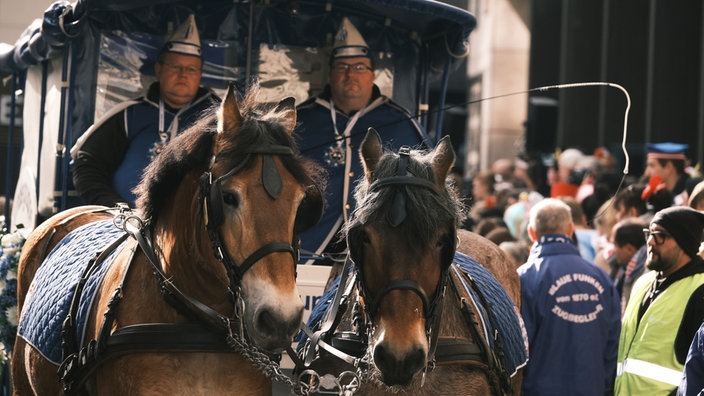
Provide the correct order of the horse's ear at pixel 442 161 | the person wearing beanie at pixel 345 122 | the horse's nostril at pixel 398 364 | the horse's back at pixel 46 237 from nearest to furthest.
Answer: the horse's nostril at pixel 398 364 → the horse's ear at pixel 442 161 → the horse's back at pixel 46 237 → the person wearing beanie at pixel 345 122

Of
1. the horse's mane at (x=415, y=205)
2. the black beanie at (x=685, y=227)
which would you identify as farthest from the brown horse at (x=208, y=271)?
the black beanie at (x=685, y=227)

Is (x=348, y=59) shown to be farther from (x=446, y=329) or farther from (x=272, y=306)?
(x=272, y=306)

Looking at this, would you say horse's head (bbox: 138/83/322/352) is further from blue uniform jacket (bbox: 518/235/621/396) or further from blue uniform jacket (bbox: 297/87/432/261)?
blue uniform jacket (bbox: 518/235/621/396)

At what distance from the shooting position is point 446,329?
6008 mm

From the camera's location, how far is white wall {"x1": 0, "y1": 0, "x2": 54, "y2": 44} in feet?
34.8

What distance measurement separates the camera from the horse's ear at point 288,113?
573cm

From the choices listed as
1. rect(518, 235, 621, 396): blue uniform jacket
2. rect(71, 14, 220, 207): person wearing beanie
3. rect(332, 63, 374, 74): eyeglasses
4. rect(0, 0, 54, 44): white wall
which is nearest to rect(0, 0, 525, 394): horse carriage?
rect(71, 14, 220, 207): person wearing beanie

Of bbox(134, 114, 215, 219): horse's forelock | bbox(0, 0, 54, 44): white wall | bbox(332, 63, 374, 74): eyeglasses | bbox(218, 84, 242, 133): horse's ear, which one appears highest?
bbox(0, 0, 54, 44): white wall

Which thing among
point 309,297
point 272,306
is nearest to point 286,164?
point 272,306

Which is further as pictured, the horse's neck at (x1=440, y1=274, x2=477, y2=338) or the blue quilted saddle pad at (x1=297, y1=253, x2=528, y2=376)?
the blue quilted saddle pad at (x1=297, y1=253, x2=528, y2=376)

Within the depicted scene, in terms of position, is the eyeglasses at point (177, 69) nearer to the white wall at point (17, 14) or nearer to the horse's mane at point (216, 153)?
the horse's mane at point (216, 153)

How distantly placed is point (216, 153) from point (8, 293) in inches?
124

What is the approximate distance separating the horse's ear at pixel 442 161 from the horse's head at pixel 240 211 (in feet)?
1.68

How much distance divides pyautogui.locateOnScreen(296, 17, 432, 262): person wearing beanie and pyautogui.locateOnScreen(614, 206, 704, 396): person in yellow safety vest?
5.18 ft
